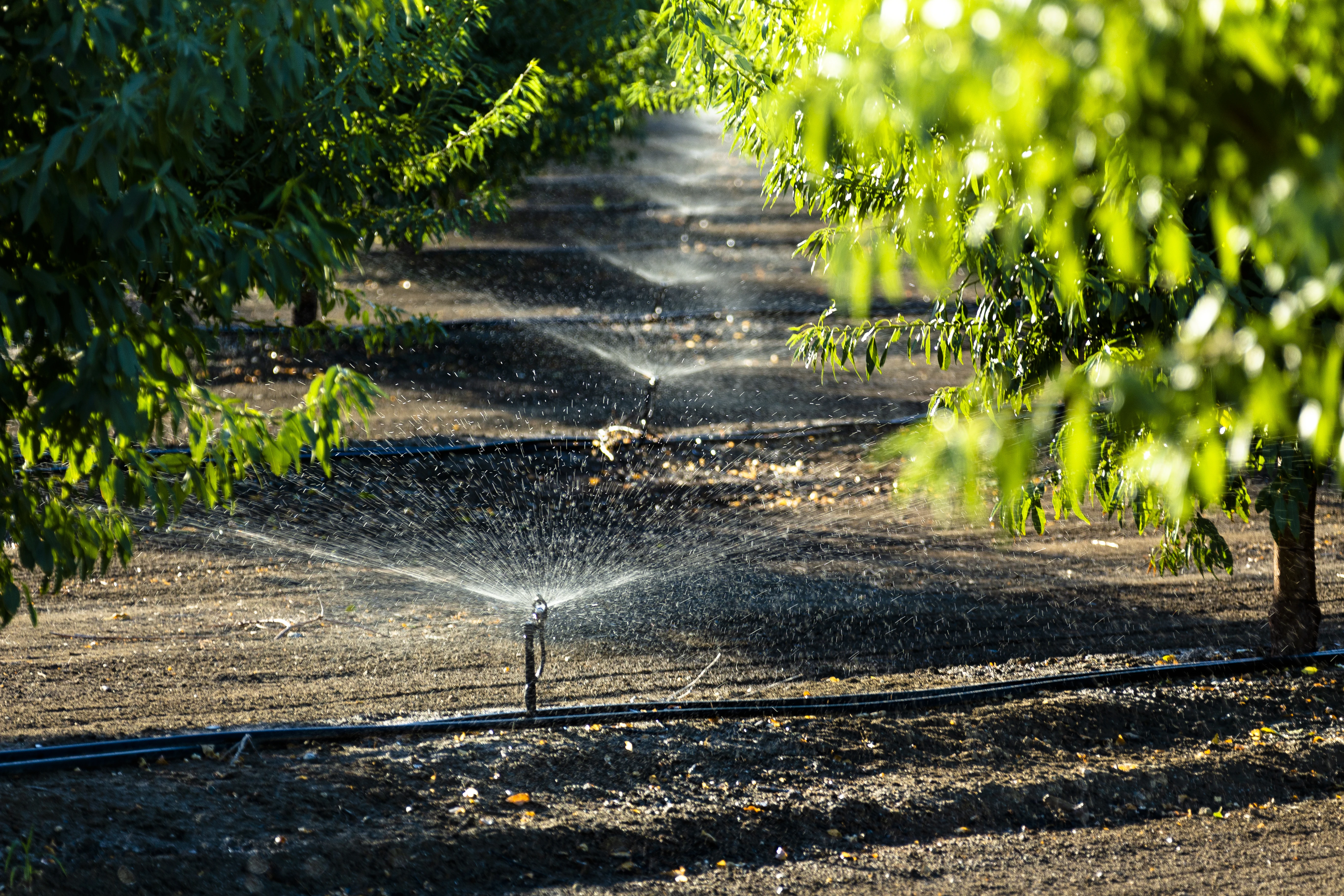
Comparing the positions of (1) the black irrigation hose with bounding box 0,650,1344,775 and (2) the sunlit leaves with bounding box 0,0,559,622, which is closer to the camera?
(2) the sunlit leaves with bounding box 0,0,559,622

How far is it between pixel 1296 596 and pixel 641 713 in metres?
3.90

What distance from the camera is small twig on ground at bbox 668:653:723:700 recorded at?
20.2 ft

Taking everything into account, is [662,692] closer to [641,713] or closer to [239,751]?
[641,713]

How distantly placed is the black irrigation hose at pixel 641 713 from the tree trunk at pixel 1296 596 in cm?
9

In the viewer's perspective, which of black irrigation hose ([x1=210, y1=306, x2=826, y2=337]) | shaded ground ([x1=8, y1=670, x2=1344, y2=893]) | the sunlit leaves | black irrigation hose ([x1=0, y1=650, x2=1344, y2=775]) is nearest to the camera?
the sunlit leaves

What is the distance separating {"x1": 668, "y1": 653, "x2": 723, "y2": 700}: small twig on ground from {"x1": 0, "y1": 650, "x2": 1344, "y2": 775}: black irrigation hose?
179mm

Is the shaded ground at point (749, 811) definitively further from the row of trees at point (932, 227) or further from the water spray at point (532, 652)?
the row of trees at point (932, 227)

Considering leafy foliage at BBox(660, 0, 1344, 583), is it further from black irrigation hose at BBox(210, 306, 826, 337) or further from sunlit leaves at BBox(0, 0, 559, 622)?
black irrigation hose at BBox(210, 306, 826, 337)

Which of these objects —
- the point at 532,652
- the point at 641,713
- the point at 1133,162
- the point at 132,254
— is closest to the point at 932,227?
the point at 1133,162

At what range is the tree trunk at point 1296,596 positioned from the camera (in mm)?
6324

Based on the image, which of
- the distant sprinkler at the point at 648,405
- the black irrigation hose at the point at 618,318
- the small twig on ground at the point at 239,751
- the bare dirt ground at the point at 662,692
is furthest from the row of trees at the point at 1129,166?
the black irrigation hose at the point at 618,318

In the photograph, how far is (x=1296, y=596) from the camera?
21.0 feet

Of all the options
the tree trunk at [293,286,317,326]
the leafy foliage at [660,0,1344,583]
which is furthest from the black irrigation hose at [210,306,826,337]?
the leafy foliage at [660,0,1344,583]

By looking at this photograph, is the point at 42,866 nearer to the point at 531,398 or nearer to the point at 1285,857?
the point at 1285,857
